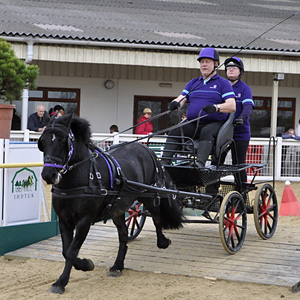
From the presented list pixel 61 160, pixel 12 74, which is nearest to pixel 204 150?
pixel 61 160

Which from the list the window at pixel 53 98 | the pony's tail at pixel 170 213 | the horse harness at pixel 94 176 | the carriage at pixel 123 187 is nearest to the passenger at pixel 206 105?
the carriage at pixel 123 187

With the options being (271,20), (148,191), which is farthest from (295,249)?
(271,20)

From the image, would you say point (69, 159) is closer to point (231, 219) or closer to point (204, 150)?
point (204, 150)

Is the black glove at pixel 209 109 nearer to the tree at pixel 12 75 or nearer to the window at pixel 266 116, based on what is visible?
the tree at pixel 12 75

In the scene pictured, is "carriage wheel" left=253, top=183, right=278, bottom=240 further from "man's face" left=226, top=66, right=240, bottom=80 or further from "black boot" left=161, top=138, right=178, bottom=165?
"man's face" left=226, top=66, right=240, bottom=80

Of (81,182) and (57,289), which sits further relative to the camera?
(81,182)

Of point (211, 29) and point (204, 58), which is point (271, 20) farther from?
point (204, 58)

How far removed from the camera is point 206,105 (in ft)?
26.1

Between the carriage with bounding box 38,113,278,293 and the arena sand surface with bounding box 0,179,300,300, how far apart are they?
7.3 inches

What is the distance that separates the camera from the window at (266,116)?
2161 cm

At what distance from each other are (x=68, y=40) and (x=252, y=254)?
34.7 ft

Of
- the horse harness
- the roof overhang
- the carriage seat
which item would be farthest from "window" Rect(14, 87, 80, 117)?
the horse harness

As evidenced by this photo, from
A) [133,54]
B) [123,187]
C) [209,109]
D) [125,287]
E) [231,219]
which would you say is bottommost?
[125,287]

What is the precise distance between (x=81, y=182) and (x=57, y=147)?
1.68 ft
